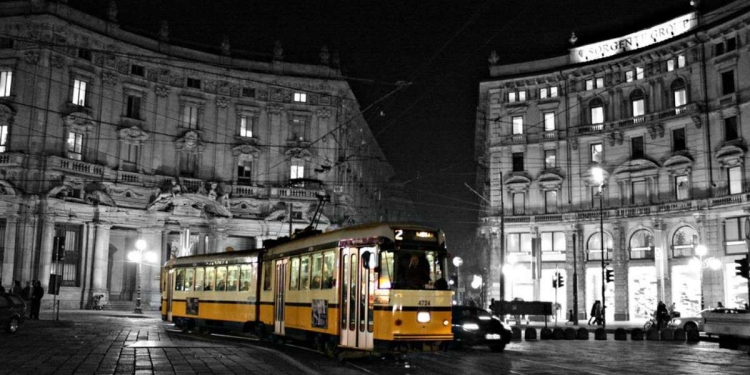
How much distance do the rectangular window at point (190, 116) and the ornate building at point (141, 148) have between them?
11cm

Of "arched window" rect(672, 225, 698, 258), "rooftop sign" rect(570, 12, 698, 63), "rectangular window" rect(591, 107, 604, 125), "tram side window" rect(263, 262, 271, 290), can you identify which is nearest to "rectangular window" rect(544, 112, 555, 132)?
"rectangular window" rect(591, 107, 604, 125)

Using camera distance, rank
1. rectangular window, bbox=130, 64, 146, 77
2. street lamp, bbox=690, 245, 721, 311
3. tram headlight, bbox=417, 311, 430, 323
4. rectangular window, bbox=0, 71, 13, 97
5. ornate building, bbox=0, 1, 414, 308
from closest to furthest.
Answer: tram headlight, bbox=417, 311, 430, 323, street lamp, bbox=690, 245, 721, 311, ornate building, bbox=0, 1, 414, 308, rectangular window, bbox=0, 71, 13, 97, rectangular window, bbox=130, 64, 146, 77

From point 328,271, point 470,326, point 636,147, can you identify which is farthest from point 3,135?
point 636,147

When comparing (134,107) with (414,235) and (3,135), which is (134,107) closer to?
(3,135)

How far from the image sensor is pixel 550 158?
183 ft

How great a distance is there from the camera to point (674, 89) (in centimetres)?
5000

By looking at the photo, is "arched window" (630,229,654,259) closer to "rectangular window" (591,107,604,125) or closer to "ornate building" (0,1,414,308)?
"rectangular window" (591,107,604,125)

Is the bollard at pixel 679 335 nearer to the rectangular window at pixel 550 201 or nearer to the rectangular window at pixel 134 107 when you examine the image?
the rectangular window at pixel 550 201

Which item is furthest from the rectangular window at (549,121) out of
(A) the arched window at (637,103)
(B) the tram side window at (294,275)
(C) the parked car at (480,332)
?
(B) the tram side window at (294,275)

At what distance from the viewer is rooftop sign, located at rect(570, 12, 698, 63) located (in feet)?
162

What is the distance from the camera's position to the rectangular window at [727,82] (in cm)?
4641

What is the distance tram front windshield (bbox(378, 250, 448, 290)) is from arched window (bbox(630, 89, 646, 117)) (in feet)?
132

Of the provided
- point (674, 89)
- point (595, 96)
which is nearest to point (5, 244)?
point (595, 96)

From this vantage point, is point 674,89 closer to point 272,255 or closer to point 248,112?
point 248,112
